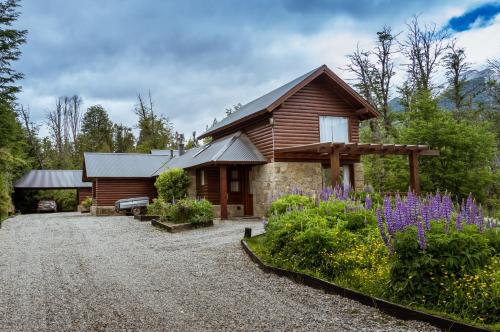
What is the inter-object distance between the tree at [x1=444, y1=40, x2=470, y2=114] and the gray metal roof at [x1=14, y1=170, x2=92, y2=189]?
105ft

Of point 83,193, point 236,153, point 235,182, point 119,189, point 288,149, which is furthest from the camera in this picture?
point 83,193

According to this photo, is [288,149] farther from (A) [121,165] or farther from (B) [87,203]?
(B) [87,203]

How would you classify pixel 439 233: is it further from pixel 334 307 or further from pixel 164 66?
pixel 164 66

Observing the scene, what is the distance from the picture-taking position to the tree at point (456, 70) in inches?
1113

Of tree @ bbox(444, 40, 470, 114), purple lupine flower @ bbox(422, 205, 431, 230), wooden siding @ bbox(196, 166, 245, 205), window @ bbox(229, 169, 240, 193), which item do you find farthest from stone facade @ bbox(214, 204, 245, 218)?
tree @ bbox(444, 40, 470, 114)

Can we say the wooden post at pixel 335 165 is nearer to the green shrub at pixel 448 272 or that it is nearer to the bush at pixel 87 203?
the green shrub at pixel 448 272

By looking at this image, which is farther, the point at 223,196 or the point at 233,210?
the point at 233,210

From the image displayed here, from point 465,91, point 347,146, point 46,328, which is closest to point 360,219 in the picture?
point 46,328

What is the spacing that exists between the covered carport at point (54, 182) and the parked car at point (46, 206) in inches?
50.4

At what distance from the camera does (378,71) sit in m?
30.5

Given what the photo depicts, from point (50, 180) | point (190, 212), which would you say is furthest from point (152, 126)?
point (190, 212)

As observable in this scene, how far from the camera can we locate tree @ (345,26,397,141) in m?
29.8

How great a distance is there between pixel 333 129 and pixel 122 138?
41.6 metres

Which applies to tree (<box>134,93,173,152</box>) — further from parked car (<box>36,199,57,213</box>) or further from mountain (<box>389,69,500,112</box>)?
mountain (<box>389,69,500,112</box>)
